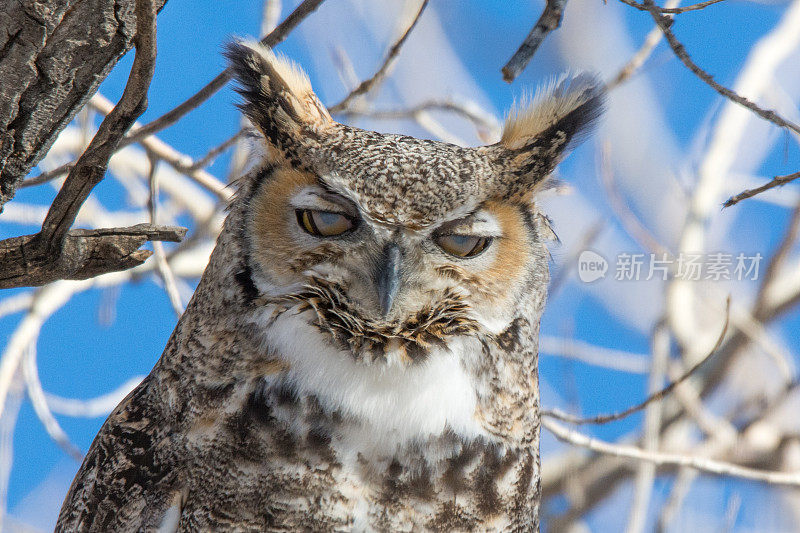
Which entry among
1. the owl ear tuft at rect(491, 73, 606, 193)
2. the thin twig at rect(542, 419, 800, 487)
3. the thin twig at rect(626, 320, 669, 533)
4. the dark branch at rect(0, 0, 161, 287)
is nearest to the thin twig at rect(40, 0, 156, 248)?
the dark branch at rect(0, 0, 161, 287)

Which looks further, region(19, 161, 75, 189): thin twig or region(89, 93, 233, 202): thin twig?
region(89, 93, 233, 202): thin twig

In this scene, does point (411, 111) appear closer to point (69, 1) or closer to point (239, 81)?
point (239, 81)

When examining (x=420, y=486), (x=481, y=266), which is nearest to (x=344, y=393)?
(x=420, y=486)

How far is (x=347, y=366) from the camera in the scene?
1762 mm

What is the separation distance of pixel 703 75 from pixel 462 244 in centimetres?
60

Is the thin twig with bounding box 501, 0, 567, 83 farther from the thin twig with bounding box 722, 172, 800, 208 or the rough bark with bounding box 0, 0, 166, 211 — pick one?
the rough bark with bounding box 0, 0, 166, 211

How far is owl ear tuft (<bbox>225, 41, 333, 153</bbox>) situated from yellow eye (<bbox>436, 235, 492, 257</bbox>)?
1.33 feet

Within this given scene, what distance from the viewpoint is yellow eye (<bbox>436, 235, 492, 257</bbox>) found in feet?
5.86

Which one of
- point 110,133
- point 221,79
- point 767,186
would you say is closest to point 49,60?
point 110,133

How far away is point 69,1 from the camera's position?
131 centimetres

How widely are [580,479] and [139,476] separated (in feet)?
8.33

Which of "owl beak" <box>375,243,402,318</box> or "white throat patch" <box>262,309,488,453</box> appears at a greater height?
"owl beak" <box>375,243,402,318</box>

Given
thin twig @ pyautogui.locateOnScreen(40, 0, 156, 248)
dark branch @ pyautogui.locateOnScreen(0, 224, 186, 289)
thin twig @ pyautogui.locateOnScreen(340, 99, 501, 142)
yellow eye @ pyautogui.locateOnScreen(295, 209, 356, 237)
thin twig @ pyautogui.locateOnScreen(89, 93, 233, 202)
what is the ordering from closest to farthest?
1. thin twig @ pyautogui.locateOnScreen(40, 0, 156, 248)
2. dark branch @ pyautogui.locateOnScreen(0, 224, 186, 289)
3. yellow eye @ pyautogui.locateOnScreen(295, 209, 356, 237)
4. thin twig @ pyautogui.locateOnScreen(89, 93, 233, 202)
5. thin twig @ pyautogui.locateOnScreen(340, 99, 501, 142)

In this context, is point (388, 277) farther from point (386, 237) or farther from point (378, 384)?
point (378, 384)
